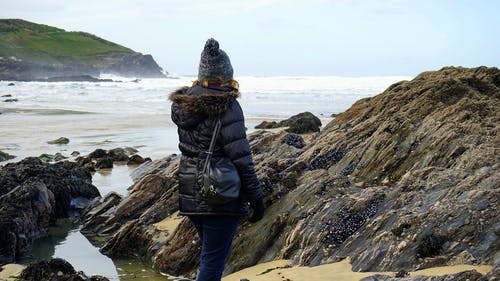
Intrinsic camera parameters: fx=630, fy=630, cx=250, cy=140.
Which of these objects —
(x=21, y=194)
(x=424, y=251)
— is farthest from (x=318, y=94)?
(x=424, y=251)

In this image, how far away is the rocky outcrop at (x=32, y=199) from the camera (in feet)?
38.1

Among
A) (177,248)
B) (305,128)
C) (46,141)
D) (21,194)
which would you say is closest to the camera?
(177,248)

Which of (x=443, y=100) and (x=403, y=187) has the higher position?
(x=443, y=100)

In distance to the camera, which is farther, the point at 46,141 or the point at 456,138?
the point at 46,141

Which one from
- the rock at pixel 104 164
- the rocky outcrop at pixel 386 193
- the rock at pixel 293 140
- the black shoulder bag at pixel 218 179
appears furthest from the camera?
the rock at pixel 104 164

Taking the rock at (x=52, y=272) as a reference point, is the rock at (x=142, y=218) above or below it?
below

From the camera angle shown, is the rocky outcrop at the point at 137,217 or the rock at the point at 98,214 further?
the rock at the point at 98,214

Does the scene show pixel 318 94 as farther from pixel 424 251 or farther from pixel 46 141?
pixel 424 251

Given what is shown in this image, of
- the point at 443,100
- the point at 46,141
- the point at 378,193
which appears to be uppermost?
the point at 443,100

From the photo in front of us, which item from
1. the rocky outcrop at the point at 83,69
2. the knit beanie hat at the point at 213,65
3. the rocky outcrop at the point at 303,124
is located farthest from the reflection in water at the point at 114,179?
the rocky outcrop at the point at 83,69

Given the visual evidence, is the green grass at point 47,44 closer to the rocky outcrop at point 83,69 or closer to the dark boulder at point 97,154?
the rocky outcrop at point 83,69

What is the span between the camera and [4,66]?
13300 centimetres

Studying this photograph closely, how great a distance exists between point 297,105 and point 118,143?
88.8ft

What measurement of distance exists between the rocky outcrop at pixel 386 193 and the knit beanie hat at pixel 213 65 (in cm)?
331
